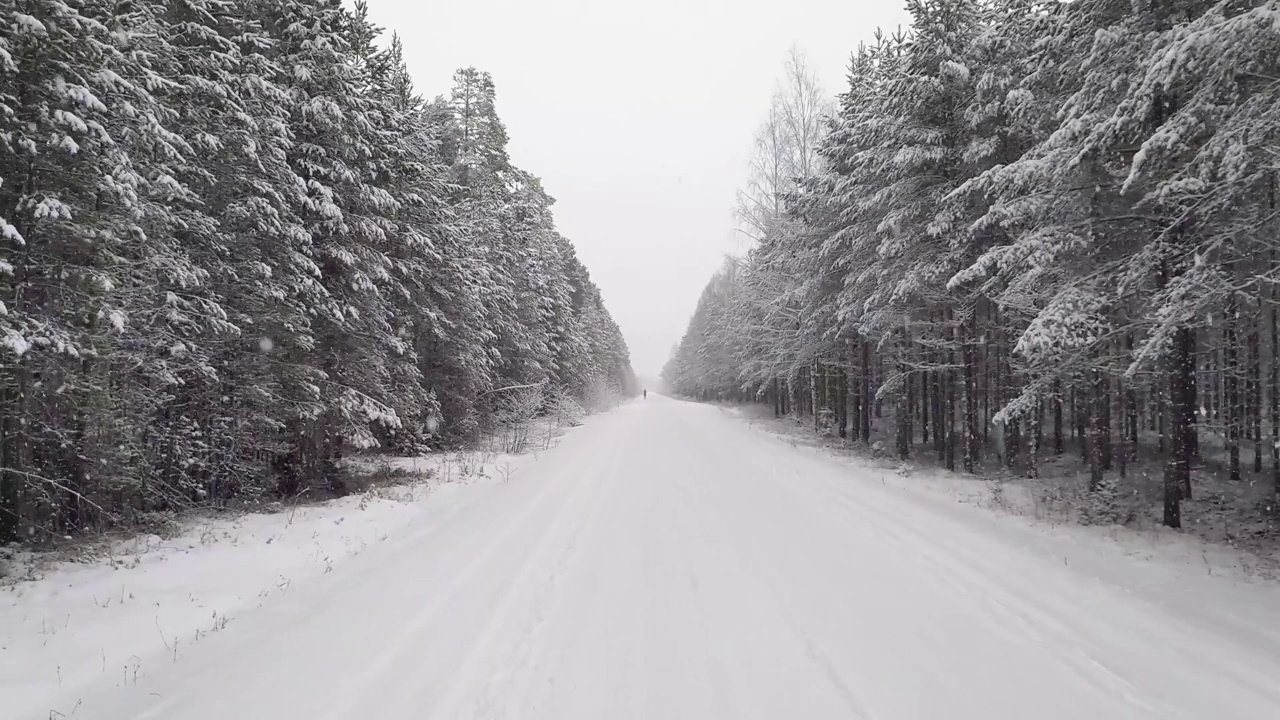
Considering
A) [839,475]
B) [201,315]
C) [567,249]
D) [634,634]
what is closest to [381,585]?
[634,634]

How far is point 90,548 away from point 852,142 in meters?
17.9

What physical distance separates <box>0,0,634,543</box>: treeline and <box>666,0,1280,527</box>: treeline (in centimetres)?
1172

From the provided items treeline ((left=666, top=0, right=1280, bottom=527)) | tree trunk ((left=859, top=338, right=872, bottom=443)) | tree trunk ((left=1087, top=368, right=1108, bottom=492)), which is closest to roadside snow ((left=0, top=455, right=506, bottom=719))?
treeline ((left=666, top=0, right=1280, bottom=527))

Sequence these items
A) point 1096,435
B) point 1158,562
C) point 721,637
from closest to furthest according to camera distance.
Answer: point 721,637 → point 1158,562 → point 1096,435

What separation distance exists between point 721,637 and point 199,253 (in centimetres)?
978

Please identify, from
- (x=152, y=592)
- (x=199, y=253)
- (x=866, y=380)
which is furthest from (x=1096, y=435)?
(x=199, y=253)

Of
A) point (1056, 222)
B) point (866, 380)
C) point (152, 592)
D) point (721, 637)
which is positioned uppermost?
point (1056, 222)

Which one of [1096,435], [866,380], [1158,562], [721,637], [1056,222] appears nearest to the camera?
[721,637]

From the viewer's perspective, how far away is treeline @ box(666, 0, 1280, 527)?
645 centimetres

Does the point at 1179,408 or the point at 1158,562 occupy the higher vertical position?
the point at 1179,408

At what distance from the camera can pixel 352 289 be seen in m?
11.3

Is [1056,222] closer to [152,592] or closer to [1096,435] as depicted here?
[1096,435]

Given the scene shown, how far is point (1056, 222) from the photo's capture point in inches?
369

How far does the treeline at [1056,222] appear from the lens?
6449 millimetres
